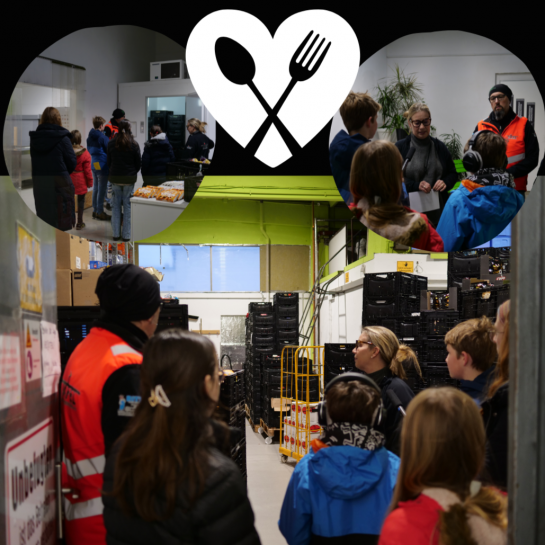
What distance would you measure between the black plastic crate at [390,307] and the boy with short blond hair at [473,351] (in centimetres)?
335

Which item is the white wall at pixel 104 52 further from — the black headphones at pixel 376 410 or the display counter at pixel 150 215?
the black headphones at pixel 376 410

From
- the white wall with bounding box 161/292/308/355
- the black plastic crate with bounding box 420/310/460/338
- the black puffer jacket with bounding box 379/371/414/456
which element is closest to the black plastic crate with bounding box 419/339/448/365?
the black plastic crate with bounding box 420/310/460/338

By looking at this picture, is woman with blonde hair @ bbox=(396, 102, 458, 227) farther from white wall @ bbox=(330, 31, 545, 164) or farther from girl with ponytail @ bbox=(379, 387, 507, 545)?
girl with ponytail @ bbox=(379, 387, 507, 545)

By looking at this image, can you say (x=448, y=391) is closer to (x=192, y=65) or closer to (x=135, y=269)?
(x=135, y=269)

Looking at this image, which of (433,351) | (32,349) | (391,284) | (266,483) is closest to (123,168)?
(32,349)

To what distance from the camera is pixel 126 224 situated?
6.11 feet

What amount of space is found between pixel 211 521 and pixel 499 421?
3.16ft

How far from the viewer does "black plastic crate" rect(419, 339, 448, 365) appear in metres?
4.20

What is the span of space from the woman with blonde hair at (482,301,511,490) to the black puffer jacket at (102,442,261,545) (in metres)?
0.79

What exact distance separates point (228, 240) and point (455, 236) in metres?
10.9

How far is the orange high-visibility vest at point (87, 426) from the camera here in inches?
63.4

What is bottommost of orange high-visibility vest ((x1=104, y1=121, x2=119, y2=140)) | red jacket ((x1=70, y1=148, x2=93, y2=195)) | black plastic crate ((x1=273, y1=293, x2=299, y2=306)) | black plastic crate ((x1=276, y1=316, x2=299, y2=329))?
black plastic crate ((x1=276, y1=316, x2=299, y2=329))

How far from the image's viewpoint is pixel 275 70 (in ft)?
5.61

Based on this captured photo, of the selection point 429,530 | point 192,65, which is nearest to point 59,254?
point 192,65
